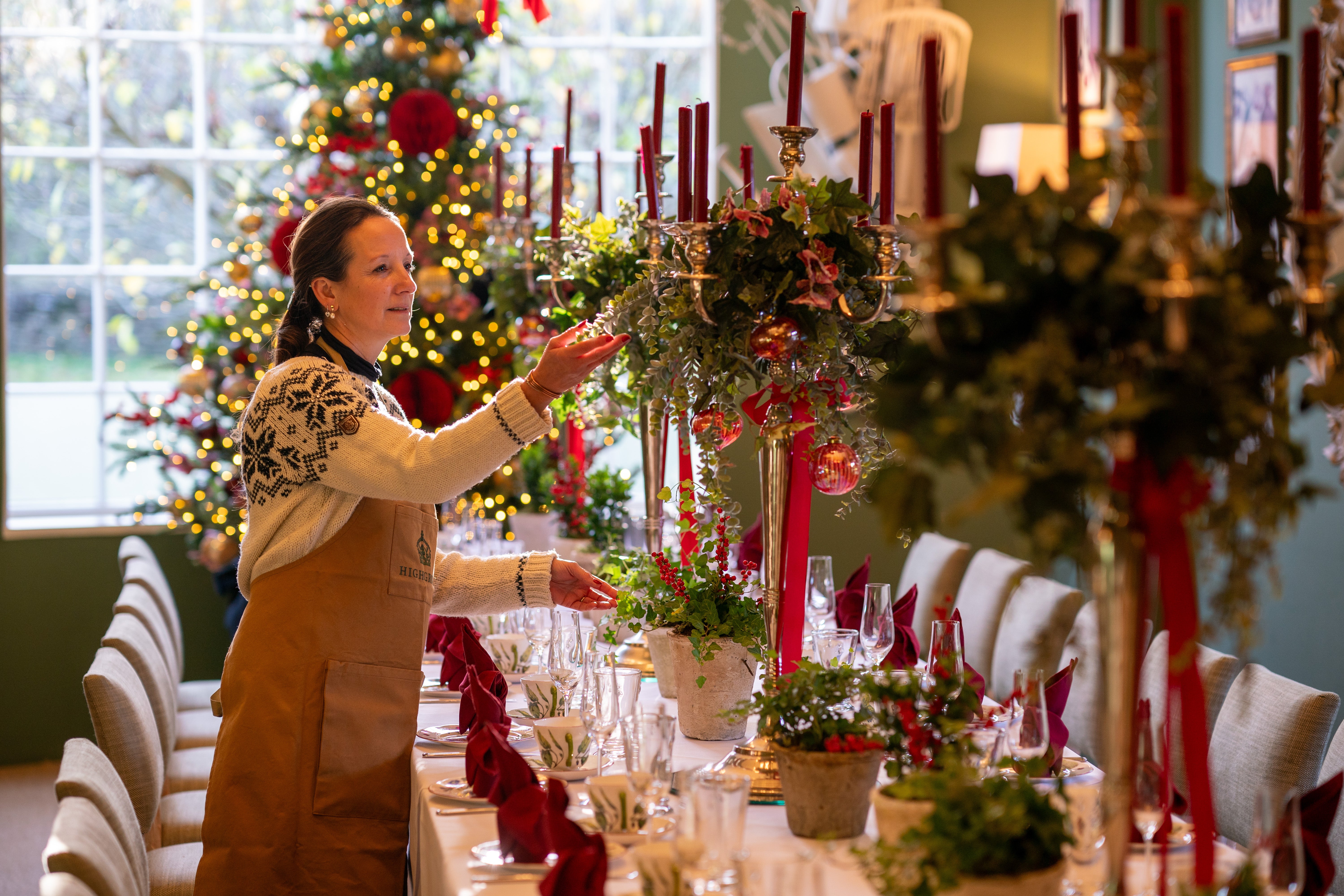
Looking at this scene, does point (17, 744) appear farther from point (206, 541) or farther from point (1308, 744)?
point (1308, 744)

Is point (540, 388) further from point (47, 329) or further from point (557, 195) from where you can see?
point (47, 329)

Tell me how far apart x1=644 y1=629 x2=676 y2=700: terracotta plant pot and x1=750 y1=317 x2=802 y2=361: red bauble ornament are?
1.57 feet

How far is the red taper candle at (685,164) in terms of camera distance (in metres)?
1.84

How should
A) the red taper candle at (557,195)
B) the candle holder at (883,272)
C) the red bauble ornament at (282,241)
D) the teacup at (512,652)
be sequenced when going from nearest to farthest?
the candle holder at (883,272), the teacup at (512,652), the red taper candle at (557,195), the red bauble ornament at (282,241)

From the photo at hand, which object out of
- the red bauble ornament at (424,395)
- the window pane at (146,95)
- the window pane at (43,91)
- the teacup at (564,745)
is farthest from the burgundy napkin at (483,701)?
the window pane at (43,91)

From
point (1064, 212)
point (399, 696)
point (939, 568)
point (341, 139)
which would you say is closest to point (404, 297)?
point (399, 696)

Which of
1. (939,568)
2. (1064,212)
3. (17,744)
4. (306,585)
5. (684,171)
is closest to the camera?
(1064,212)

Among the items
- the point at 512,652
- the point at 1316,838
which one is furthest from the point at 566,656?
the point at 1316,838

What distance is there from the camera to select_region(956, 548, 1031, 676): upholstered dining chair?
3305mm

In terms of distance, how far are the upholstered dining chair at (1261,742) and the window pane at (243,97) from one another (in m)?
4.05

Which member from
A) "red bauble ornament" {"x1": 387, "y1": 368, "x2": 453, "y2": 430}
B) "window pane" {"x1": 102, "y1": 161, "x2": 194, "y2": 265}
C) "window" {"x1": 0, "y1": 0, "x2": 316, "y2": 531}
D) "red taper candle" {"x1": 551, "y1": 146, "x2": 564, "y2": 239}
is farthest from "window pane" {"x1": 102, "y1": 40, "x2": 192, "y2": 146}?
"red taper candle" {"x1": 551, "y1": 146, "x2": 564, "y2": 239}

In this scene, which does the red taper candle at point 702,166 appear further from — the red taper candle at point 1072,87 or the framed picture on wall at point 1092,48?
the framed picture on wall at point 1092,48

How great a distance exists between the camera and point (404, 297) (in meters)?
2.25

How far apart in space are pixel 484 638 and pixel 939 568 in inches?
62.6
